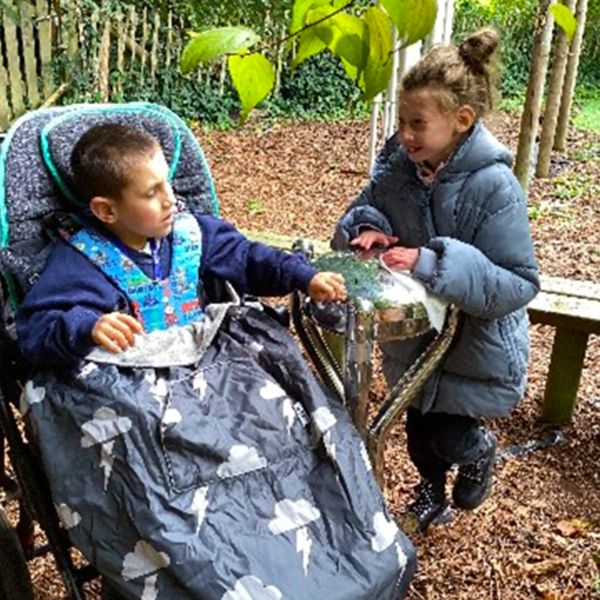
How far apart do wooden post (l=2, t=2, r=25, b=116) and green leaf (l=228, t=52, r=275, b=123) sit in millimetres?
8179

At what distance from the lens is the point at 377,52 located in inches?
51.9

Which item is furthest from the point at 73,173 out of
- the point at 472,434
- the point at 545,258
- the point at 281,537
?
the point at 545,258

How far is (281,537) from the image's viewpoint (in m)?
1.67

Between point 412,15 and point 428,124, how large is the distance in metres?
0.91

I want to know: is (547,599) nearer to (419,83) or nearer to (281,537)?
(281,537)

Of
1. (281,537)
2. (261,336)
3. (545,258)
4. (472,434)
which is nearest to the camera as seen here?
(281,537)

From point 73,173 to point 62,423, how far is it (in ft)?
2.16

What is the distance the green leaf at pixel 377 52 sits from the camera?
1.31 m

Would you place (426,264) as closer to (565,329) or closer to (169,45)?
→ (565,329)

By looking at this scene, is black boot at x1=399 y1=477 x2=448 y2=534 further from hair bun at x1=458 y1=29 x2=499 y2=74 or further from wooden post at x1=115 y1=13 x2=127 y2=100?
wooden post at x1=115 y1=13 x2=127 y2=100

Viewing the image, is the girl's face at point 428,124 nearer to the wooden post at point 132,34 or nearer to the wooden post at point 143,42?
the wooden post at point 132,34

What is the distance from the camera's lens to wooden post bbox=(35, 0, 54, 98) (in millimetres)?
9055

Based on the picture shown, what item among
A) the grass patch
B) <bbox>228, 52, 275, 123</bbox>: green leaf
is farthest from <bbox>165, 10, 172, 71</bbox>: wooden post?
<bbox>228, 52, 275, 123</bbox>: green leaf

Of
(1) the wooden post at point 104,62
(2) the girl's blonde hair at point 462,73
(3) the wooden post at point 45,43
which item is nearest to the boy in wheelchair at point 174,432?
(2) the girl's blonde hair at point 462,73
